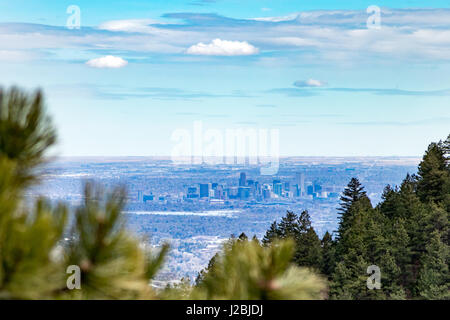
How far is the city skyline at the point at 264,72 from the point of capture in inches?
5438

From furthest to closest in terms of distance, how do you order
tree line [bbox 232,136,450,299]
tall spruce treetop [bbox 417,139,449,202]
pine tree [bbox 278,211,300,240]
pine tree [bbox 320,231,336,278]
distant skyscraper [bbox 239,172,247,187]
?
1. distant skyscraper [bbox 239,172,247,187]
2. pine tree [bbox 278,211,300,240]
3. pine tree [bbox 320,231,336,278]
4. tall spruce treetop [bbox 417,139,449,202]
5. tree line [bbox 232,136,450,299]

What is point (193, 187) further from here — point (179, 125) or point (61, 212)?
point (61, 212)

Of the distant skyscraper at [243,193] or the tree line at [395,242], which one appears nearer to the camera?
the tree line at [395,242]

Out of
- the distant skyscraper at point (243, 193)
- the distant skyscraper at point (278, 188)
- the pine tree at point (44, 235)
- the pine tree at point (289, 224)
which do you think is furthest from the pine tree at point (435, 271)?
the distant skyscraper at point (243, 193)

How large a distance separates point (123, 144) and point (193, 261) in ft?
326

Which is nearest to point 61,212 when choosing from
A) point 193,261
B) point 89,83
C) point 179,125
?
point 193,261

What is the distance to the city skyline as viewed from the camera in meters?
138

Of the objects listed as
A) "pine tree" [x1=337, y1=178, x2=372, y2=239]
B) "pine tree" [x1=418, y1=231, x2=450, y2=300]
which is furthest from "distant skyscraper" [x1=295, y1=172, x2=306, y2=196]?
"pine tree" [x1=418, y1=231, x2=450, y2=300]

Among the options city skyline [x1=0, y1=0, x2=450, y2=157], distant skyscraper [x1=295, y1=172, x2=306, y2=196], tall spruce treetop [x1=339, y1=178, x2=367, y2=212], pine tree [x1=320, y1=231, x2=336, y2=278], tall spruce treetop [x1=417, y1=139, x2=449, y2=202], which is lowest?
pine tree [x1=320, y1=231, x2=336, y2=278]

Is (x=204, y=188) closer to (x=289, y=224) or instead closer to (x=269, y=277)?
(x=289, y=224)

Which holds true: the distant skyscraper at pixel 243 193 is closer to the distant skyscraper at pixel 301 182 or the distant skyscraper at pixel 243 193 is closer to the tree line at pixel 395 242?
the distant skyscraper at pixel 301 182

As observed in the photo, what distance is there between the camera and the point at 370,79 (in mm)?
165625

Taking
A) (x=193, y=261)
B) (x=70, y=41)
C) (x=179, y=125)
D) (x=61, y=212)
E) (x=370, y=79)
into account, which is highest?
(x=70, y=41)

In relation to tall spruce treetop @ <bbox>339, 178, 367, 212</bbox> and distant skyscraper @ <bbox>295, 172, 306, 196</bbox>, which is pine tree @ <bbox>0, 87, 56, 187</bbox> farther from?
distant skyscraper @ <bbox>295, 172, 306, 196</bbox>
